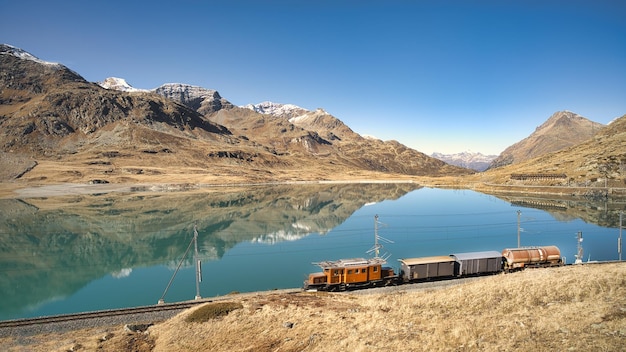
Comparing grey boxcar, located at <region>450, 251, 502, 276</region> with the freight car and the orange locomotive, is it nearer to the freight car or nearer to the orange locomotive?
the freight car

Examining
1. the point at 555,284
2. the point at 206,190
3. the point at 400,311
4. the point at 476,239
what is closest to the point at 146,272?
the point at 400,311

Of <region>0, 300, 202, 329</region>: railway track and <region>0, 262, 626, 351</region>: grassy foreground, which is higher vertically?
<region>0, 262, 626, 351</region>: grassy foreground

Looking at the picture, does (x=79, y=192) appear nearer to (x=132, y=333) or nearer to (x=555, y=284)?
(x=132, y=333)

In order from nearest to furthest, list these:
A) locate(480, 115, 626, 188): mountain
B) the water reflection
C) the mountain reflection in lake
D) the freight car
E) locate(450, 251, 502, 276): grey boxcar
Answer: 1. locate(450, 251, 502, 276): grey boxcar
2. the freight car
3. the mountain reflection in lake
4. the water reflection
5. locate(480, 115, 626, 188): mountain

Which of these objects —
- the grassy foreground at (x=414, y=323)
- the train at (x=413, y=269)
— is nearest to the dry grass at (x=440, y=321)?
the grassy foreground at (x=414, y=323)

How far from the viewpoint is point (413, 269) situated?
4025 centimetres

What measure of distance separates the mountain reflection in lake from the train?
39.5ft

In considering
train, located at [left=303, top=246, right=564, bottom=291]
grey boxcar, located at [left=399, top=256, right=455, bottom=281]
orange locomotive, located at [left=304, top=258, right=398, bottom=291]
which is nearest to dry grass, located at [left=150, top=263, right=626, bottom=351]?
orange locomotive, located at [left=304, top=258, right=398, bottom=291]

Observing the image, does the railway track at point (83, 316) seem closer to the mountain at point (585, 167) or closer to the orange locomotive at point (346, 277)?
the orange locomotive at point (346, 277)

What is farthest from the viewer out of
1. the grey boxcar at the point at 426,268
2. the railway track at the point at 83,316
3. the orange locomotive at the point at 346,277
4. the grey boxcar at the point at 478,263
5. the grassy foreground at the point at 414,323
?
the grey boxcar at the point at 478,263

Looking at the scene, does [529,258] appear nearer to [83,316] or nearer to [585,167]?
[83,316]

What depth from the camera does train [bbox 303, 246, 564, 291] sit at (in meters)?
39.2

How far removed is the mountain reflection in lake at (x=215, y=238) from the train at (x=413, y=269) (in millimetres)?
12042

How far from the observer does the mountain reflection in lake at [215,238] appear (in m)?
51.7
